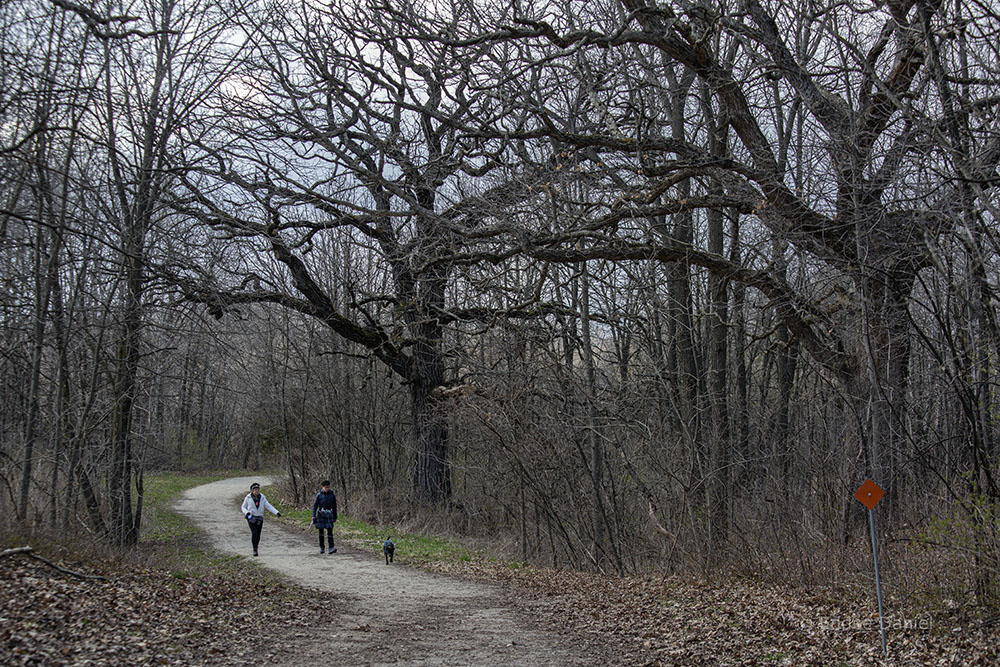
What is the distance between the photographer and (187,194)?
55.3 ft

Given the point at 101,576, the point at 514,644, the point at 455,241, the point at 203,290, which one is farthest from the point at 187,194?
the point at 514,644

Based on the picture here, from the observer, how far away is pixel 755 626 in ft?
30.1

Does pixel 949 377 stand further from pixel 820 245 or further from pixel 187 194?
pixel 187 194

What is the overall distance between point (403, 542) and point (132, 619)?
37.4ft

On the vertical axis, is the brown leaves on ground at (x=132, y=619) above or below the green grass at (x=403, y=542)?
above

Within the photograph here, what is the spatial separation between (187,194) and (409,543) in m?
9.32

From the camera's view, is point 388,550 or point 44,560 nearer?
point 44,560

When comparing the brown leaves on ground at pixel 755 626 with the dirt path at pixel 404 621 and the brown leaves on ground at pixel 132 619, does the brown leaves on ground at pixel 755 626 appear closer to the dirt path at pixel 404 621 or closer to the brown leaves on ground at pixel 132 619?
the dirt path at pixel 404 621

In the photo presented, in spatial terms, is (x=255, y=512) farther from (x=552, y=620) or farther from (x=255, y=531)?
(x=552, y=620)

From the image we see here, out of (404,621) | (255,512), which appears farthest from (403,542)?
(404,621)

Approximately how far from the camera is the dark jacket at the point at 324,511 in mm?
18172

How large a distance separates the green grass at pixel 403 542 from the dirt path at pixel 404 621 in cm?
79

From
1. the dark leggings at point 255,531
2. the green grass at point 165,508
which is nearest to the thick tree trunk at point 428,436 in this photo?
the dark leggings at point 255,531

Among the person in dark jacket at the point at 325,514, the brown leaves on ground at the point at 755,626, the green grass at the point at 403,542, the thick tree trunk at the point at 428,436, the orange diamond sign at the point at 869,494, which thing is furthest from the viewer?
the thick tree trunk at the point at 428,436
